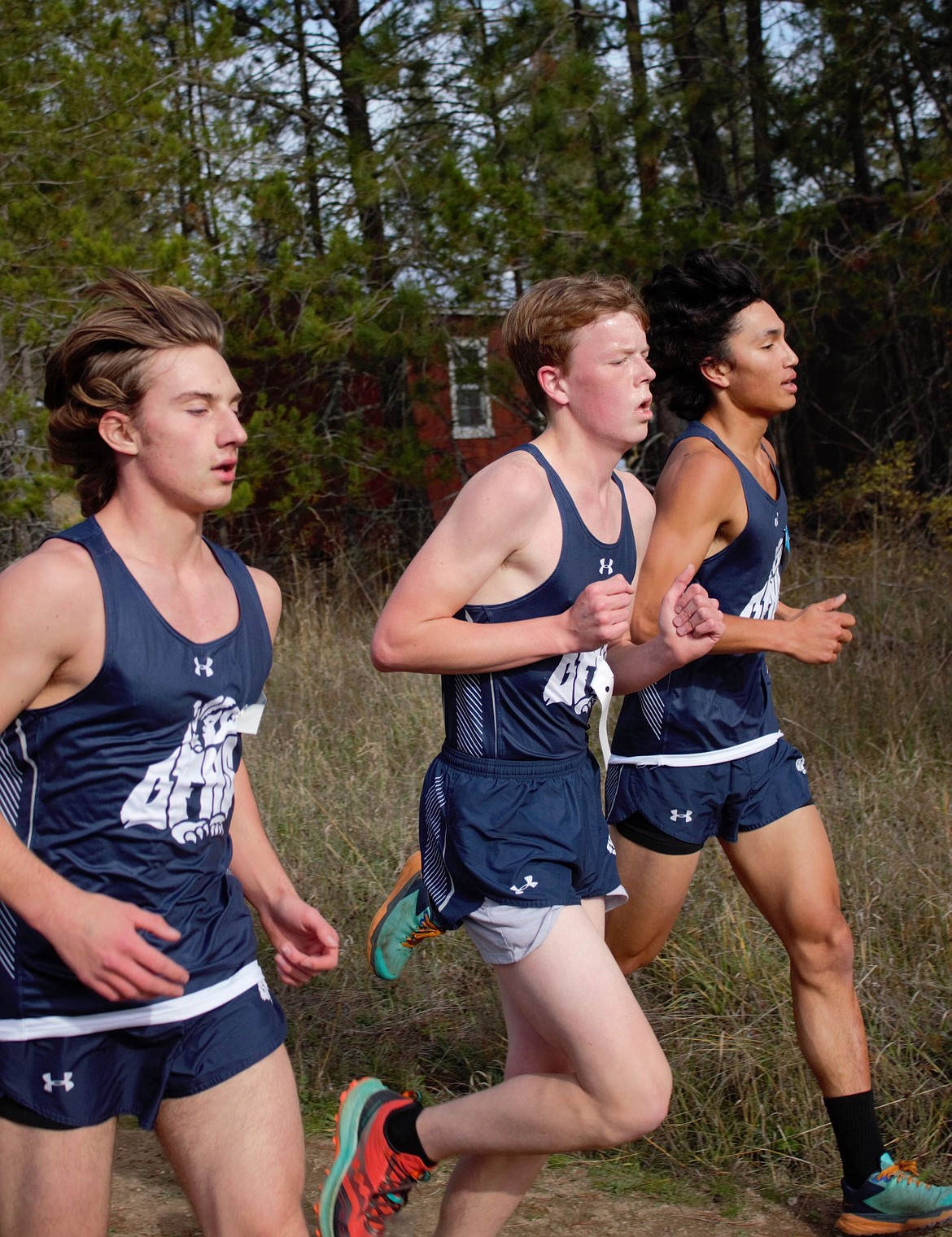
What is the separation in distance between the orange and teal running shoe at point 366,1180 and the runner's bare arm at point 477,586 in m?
1.04

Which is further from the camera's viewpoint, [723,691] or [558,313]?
[723,691]

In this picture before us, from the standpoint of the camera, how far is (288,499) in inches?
435

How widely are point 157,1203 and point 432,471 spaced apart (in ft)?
29.7

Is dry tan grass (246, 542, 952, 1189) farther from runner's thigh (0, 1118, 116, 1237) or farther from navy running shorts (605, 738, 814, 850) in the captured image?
runner's thigh (0, 1118, 116, 1237)

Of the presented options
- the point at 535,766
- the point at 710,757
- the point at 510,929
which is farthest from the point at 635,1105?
the point at 710,757

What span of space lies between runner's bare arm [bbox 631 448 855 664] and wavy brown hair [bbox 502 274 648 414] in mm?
472

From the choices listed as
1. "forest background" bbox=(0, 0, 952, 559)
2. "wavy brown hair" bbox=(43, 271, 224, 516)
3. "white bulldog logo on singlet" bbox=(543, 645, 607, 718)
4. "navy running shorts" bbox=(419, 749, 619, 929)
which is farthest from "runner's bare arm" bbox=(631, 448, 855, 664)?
"forest background" bbox=(0, 0, 952, 559)

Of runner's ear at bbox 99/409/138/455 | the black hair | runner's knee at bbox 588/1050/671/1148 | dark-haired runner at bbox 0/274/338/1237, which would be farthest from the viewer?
the black hair

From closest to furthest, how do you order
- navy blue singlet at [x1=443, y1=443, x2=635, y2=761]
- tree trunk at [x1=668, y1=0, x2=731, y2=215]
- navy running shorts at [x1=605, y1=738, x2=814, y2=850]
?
navy blue singlet at [x1=443, y1=443, x2=635, y2=761] < navy running shorts at [x1=605, y1=738, x2=814, y2=850] < tree trunk at [x1=668, y1=0, x2=731, y2=215]

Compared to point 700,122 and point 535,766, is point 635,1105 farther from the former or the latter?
point 700,122

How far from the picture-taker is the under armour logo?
2.09 meters

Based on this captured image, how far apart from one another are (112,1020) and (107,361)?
1141 mm

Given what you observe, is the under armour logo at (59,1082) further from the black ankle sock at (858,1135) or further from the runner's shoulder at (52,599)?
the black ankle sock at (858,1135)

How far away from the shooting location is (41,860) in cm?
207
